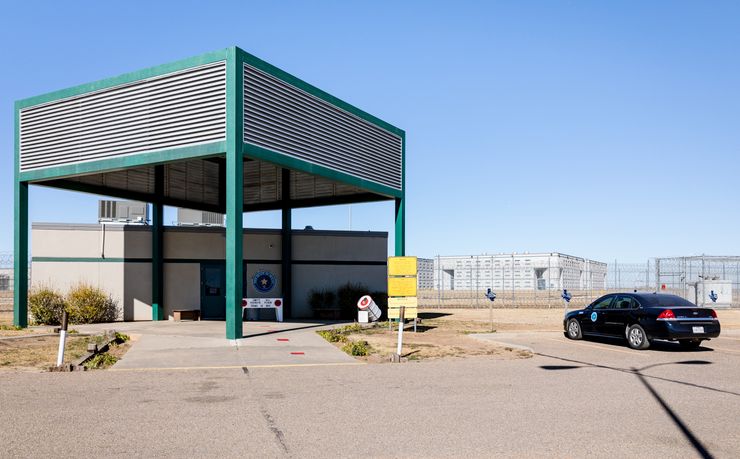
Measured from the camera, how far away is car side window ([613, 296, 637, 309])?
16.9m

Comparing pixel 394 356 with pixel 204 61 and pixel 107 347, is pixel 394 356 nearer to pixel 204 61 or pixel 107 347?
pixel 107 347

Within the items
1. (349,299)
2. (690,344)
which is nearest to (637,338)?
(690,344)

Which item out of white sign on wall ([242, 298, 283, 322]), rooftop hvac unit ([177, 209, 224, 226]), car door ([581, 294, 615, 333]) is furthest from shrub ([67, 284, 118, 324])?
car door ([581, 294, 615, 333])

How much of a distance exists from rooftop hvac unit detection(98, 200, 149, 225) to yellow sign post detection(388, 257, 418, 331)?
42.4 feet

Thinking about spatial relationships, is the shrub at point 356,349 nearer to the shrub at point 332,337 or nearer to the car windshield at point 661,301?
the shrub at point 332,337

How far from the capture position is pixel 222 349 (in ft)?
50.9

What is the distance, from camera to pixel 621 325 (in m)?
17.0

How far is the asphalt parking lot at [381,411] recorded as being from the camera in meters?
6.74

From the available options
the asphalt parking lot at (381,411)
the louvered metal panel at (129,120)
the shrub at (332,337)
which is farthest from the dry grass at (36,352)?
the shrub at (332,337)

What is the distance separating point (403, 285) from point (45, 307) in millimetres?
12404

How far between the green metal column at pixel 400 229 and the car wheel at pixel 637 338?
9837 mm

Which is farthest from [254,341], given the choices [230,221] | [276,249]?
[276,249]

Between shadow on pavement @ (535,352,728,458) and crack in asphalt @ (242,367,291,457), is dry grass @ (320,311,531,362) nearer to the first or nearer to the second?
shadow on pavement @ (535,352,728,458)

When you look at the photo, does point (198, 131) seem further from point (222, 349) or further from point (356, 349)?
point (356, 349)
